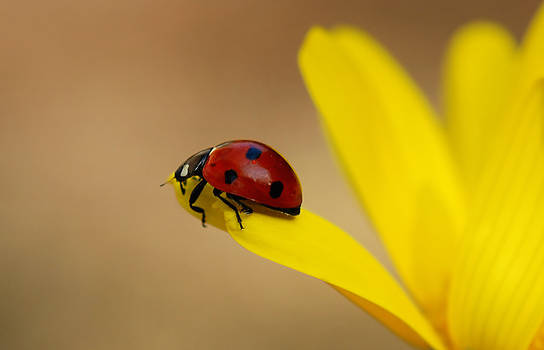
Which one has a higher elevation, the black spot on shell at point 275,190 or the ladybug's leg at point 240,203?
the black spot on shell at point 275,190

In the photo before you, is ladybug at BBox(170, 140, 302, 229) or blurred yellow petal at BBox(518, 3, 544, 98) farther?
blurred yellow petal at BBox(518, 3, 544, 98)

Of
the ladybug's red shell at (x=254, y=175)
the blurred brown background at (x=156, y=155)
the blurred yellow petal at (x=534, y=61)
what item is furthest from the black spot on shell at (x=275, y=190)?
the blurred brown background at (x=156, y=155)

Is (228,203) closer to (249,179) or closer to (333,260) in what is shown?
(249,179)

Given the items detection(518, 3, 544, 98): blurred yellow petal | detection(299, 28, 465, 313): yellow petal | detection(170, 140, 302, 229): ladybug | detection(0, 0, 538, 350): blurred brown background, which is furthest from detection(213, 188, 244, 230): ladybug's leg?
detection(0, 0, 538, 350): blurred brown background

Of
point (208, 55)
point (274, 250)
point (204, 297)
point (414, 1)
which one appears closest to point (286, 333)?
point (204, 297)

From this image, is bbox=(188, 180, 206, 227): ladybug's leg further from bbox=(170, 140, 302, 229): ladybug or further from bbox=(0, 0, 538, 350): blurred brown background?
bbox=(0, 0, 538, 350): blurred brown background

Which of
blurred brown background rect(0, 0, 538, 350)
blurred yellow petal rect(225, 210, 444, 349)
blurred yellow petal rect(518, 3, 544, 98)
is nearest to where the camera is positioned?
blurred yellow petal rect(225, 210, 444, 349)

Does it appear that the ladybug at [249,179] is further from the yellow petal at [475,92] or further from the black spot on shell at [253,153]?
the yellow petal at [475,92]
